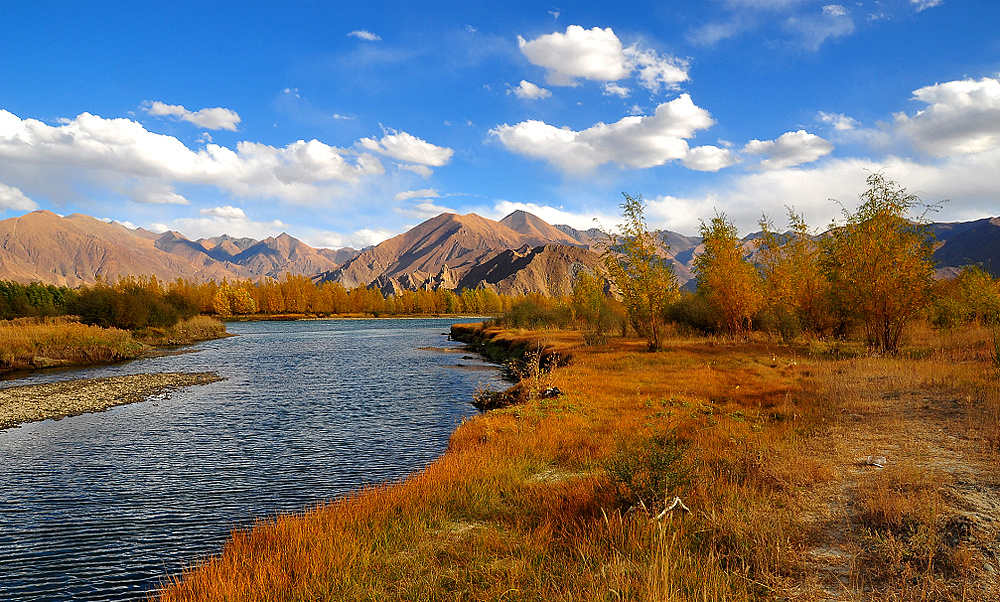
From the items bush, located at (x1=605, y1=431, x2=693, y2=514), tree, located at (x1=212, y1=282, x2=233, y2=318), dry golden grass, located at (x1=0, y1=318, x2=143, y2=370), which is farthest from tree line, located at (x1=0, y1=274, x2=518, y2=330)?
bush, located at (x1=605, y1=431, x2=693, y2=514)

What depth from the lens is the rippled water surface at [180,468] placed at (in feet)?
30.9

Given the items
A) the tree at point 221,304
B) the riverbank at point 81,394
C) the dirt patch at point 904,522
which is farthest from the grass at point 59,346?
the tree at point 221,304

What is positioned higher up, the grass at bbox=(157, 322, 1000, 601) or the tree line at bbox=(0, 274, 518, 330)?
the tree line at bbox=(0, 274, 518, 330)

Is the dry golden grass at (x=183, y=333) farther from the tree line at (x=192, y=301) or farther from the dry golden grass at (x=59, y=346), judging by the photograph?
the dry golden grass at (x=59, y=346)

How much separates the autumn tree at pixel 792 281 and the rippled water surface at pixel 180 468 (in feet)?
89.6

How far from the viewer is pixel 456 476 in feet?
33.6

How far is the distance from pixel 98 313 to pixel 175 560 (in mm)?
66241

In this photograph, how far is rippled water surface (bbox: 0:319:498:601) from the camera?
9406 millimetres

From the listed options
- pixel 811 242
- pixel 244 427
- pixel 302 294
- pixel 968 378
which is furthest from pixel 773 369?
pixel 302 294

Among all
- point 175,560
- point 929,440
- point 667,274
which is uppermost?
point 667,274

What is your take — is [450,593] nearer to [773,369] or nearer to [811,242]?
[773,369]

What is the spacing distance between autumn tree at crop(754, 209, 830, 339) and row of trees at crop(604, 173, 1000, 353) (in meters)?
0.07

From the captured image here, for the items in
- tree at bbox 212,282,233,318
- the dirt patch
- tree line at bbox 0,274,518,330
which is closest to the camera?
the dirt patch

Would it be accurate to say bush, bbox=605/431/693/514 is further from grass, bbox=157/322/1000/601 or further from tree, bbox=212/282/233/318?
tree, bbox=212/282/233/318
